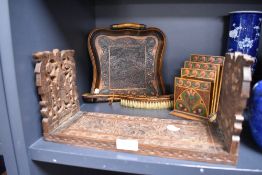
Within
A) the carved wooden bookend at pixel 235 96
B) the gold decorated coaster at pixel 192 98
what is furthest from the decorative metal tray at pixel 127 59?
the carved wooden bookend at pixel 235 96

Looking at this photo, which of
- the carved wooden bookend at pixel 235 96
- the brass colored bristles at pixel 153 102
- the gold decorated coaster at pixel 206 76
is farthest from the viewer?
the brass colored bristles at pixel 153 102

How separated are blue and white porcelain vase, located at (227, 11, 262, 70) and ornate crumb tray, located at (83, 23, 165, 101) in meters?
0.21

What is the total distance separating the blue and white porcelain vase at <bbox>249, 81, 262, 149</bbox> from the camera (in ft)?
1.35

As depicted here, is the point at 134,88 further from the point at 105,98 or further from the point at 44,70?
the point at 44,70

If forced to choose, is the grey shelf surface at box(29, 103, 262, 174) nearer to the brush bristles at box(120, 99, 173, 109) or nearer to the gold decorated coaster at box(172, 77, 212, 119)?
the gold decorated coaster at box(172, 77, 212, 119)

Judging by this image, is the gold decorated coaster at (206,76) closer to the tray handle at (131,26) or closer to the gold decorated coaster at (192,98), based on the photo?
the gold decorated coaster at (192,98)

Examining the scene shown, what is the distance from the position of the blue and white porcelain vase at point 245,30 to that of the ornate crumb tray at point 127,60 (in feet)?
0.70

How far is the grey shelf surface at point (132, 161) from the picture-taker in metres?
0.39

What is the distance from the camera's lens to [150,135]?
475 millimetres

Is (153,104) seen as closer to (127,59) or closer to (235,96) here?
(127,59)

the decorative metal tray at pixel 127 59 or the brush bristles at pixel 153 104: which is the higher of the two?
the decorative metal tray at pixel 127 59

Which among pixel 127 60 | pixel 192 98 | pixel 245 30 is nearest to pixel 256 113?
pixel 192 98

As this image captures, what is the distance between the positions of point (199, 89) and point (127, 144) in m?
0.24

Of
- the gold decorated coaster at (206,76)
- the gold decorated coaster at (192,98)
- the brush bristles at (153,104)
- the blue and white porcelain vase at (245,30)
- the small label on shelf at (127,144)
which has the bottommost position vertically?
the small label on shelf at (127,144)
